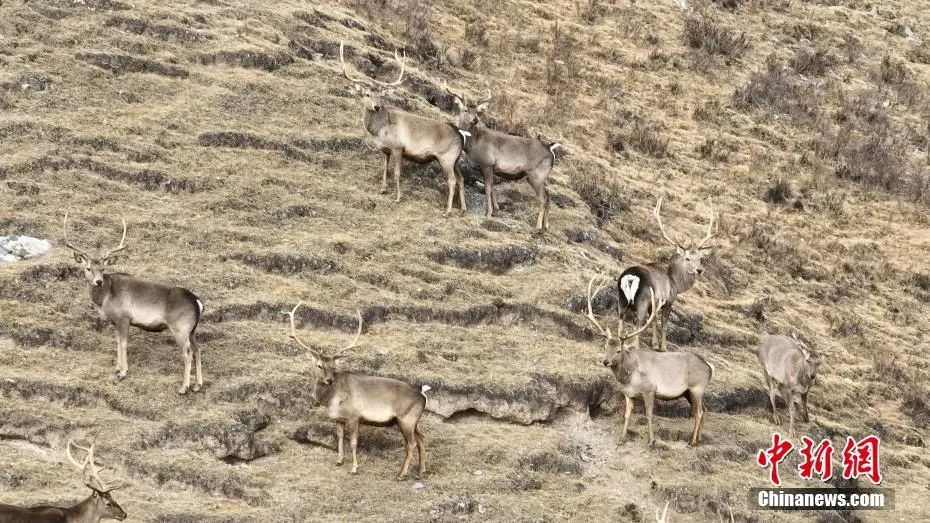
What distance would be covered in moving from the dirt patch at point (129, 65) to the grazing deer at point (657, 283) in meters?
9.95

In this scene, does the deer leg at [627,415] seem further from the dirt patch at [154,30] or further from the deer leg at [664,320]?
the dirt patch at [154,30]

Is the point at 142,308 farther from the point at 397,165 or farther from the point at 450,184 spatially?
the point at 450,184

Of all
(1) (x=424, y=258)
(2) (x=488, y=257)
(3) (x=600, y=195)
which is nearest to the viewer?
(1) (x=424, y=258)

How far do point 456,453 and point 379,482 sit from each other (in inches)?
52.6

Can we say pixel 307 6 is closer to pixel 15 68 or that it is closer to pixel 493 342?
pixel 15 68

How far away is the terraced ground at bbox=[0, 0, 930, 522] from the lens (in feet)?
52.3

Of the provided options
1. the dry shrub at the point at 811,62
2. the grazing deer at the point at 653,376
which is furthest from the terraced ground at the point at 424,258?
the dry shrub at the point at 811,62

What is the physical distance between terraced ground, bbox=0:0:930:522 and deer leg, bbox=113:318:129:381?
149 millimetres

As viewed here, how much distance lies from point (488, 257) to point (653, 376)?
424cm

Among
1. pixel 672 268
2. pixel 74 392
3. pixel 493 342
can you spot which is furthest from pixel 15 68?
pixel 672 268

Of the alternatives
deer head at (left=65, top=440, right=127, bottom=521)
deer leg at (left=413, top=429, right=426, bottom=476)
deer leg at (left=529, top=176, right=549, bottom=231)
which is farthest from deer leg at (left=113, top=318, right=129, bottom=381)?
deer leg at (left=529, top=176, right=549, bottom=231)

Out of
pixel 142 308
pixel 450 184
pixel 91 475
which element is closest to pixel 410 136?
pixel 450 184

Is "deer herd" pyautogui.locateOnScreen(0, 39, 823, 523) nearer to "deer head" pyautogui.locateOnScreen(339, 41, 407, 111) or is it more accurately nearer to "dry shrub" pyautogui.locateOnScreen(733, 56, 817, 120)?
"deer head" pyautogui.locateOnScreen(339, 41, 407, 111)

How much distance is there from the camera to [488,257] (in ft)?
68.1
